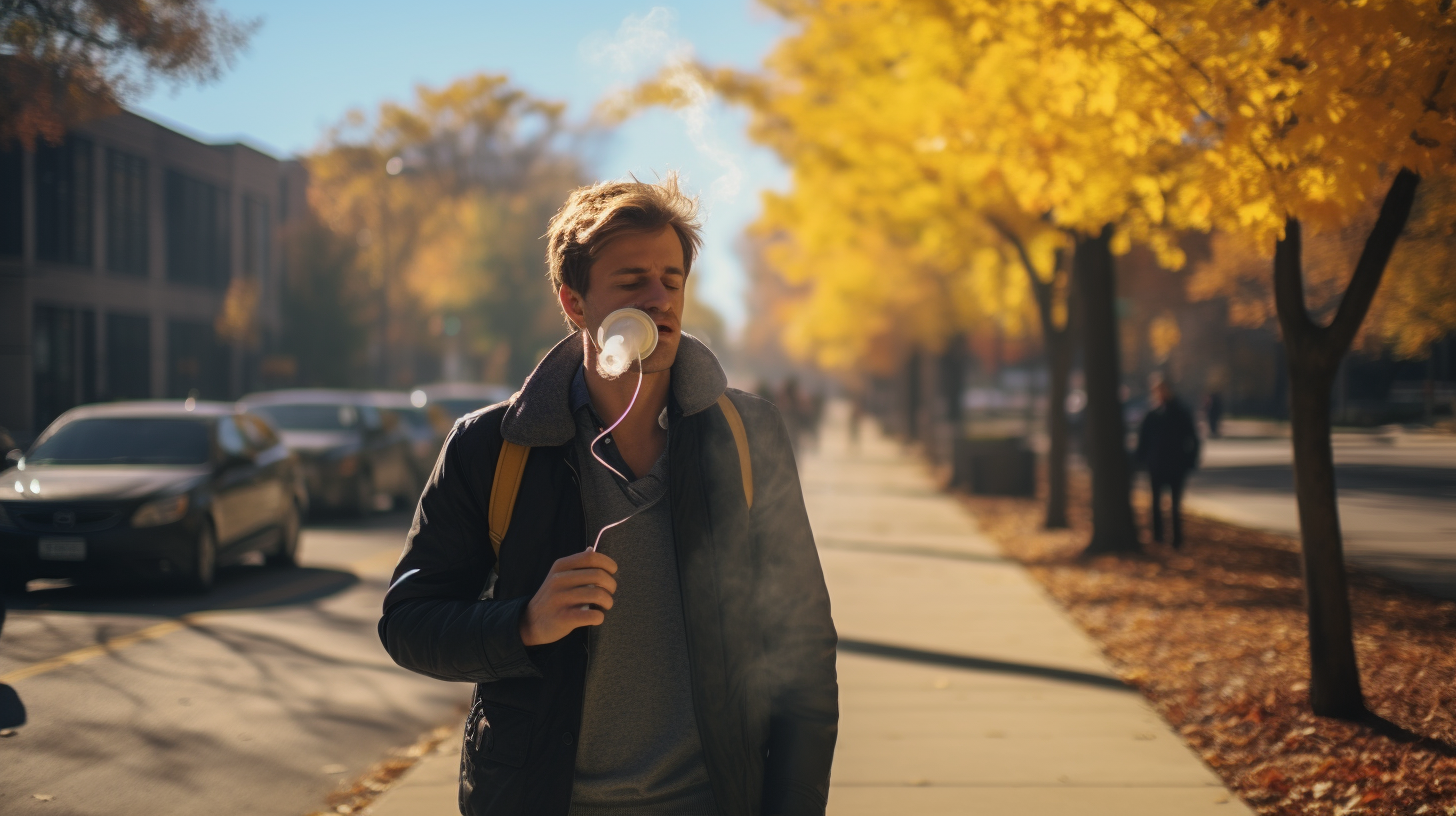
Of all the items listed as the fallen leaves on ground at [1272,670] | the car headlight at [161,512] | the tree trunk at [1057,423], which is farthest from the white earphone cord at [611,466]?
the tree trunk at [1057,423]

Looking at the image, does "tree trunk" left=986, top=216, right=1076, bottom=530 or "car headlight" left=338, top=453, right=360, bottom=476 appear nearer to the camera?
"tree trunk" left=986, top=216, right=1076, bottom=530

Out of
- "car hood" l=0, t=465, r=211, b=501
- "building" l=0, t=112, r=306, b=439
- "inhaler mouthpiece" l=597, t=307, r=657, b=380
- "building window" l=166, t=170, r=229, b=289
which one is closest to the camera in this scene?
"inhaler mouthpiece" l=597, t=307, r=657, b=380

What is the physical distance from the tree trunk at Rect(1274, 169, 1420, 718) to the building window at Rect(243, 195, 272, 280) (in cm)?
4253

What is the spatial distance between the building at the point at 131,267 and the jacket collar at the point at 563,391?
774 inches

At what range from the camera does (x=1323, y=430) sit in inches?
266

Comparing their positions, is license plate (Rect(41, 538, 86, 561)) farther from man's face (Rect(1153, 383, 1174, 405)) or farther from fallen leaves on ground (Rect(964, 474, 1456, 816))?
man's face (Rect(1153, 383, 1174, 405))

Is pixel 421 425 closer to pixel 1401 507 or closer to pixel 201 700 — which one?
pixel 201 700

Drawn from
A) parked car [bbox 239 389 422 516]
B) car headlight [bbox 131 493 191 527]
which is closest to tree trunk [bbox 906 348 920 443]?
parked car [bbox 239 389 422 516]

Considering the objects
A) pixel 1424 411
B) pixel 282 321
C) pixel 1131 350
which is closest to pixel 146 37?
pixel 1424 411

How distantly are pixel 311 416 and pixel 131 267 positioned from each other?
20256mm

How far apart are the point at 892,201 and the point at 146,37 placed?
9.77 meters

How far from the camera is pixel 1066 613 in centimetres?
1026

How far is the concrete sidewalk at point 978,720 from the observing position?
544 centimetres

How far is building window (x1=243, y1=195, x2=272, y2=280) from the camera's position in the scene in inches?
1777
